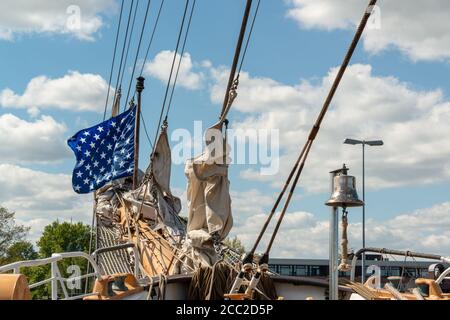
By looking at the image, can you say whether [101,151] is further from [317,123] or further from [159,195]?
[317,123]

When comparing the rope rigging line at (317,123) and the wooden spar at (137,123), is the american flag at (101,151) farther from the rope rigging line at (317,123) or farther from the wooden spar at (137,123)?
the rope rigging line at (317,123)

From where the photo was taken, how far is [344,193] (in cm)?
624

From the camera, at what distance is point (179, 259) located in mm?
11852

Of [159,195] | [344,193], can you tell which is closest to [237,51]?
[344,193]

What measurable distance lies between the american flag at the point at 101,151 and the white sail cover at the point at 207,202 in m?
10.2

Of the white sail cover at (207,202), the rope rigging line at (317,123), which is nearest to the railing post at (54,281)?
the rope rigging line at (317,123)

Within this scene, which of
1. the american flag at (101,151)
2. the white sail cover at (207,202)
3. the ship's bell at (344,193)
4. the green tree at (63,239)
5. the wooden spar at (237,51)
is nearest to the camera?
the ship's bell at (344,193)

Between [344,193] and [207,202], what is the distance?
5445mm

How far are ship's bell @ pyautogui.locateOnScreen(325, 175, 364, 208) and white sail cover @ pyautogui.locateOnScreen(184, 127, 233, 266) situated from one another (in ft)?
15.3

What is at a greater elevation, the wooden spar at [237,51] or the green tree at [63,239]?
the wooden spar at [237,51]

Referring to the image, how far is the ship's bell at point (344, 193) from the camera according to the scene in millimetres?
6203
